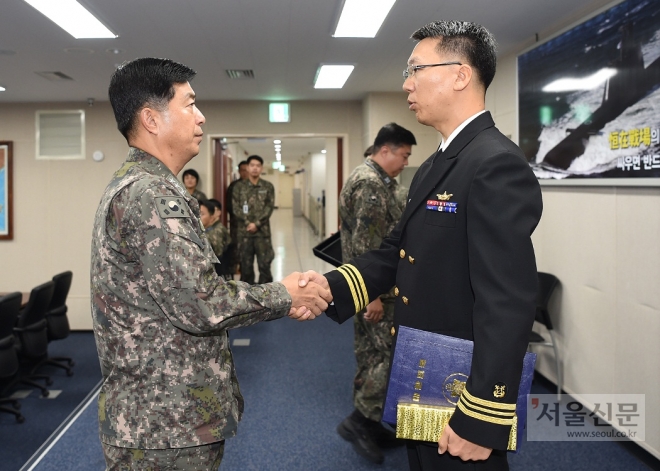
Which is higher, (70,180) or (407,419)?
(70,180)

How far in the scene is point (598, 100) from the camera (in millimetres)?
3148

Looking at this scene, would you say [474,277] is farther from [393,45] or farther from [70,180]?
[70,180]

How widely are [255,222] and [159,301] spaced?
5318 millimetres

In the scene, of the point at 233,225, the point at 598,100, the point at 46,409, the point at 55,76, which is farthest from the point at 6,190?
the point at 598,100

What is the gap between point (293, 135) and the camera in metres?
6.86

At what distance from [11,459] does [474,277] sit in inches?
121

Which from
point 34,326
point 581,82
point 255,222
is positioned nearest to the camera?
point 581,82

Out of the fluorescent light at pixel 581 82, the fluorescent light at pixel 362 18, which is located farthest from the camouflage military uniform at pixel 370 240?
the fluorescent light at pixel 581 82

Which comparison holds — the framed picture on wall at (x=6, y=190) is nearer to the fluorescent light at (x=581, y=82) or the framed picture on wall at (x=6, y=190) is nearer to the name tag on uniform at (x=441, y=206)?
the fluorescent light at (x=581, y=82)

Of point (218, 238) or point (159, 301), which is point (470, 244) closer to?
point (159, 301)

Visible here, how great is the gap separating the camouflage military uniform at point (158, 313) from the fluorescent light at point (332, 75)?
383 centimetres

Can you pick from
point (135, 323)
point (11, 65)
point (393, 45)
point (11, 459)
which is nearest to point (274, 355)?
point (11, 459)

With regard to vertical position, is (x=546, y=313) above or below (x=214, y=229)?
below

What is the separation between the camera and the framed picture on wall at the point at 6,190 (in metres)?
6.67
